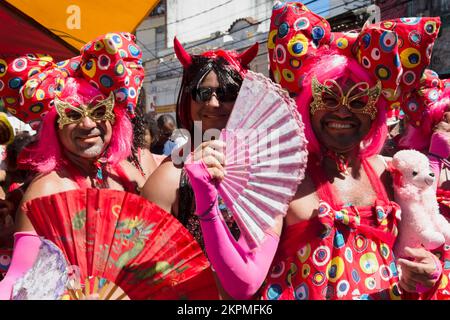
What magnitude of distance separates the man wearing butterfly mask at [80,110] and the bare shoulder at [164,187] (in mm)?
422

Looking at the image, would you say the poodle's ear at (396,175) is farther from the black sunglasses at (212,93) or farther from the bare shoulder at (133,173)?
the bare shoulder at (133,173)

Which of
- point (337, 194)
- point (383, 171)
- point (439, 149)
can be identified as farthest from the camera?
point (439, 149)

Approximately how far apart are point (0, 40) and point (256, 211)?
226 cm

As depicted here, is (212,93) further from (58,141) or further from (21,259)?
(21,259)

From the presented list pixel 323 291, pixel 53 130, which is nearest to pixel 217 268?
pixel 323 291

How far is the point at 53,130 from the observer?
2654 millimetres

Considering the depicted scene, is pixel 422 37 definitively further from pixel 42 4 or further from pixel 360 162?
pixel 42 4

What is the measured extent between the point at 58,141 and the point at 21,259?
82 centimetres

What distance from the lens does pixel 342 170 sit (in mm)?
2279

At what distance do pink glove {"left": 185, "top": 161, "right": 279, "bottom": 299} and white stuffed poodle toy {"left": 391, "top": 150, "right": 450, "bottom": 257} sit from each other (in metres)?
0.76

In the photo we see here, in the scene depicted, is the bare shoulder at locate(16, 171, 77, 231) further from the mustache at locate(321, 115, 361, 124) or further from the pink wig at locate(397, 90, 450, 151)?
the pink wig at locate(397, 90, 450, 151)

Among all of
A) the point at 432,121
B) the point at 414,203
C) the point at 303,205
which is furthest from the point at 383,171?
the point at 432,121

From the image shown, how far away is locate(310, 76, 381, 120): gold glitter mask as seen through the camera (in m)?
2.19

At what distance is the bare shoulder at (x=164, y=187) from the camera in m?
2.28
